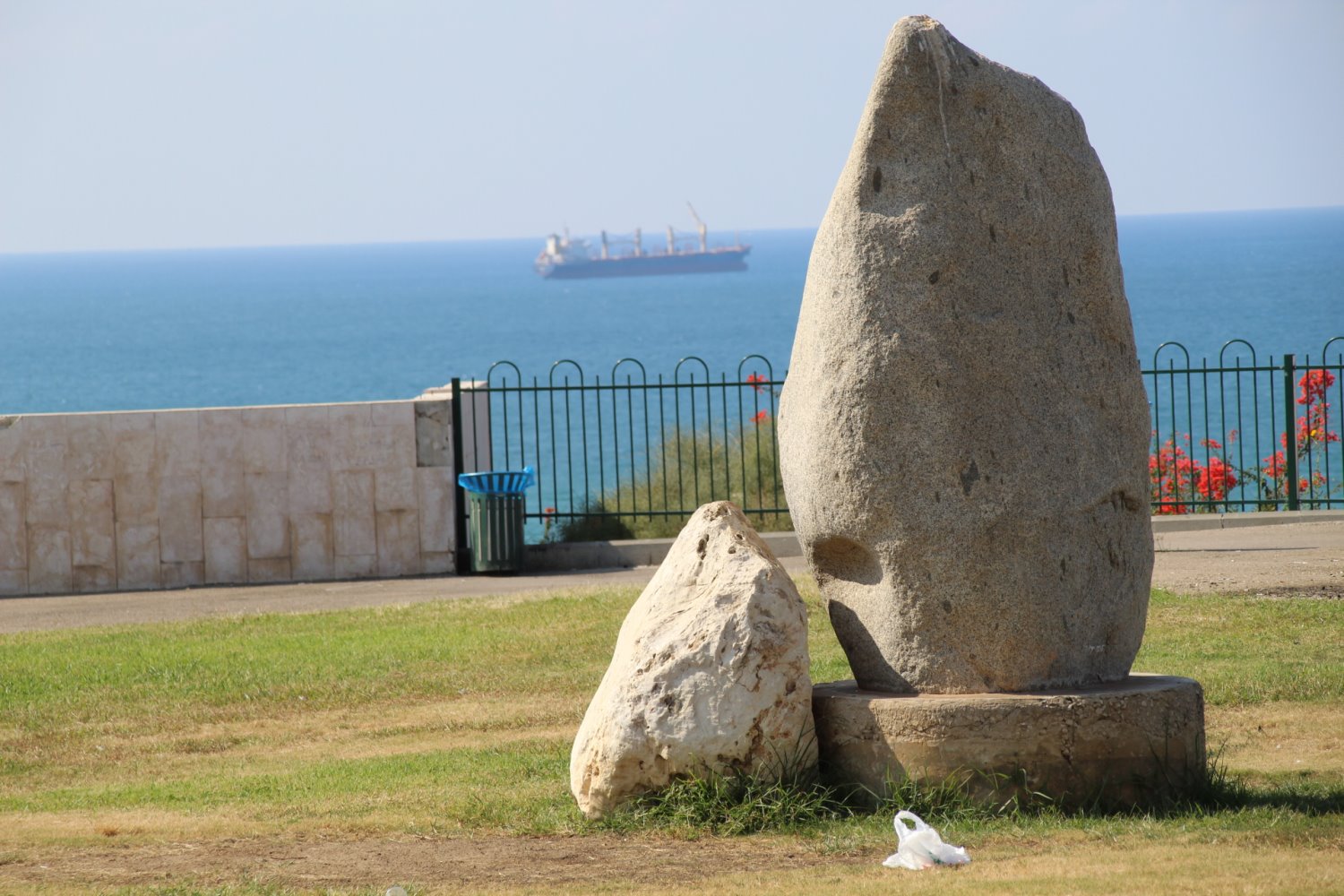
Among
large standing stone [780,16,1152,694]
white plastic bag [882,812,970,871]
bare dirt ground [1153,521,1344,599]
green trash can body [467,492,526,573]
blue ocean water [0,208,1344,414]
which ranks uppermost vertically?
blue ocean water [0,208,1344,414]

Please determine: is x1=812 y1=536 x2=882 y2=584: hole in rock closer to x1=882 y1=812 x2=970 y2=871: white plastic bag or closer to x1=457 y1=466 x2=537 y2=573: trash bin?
x1=882 y1=812 x2=970 y2=871: white plastic bag

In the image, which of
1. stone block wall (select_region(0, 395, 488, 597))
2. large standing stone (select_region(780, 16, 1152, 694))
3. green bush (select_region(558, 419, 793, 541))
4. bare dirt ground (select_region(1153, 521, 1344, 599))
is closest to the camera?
large standing stone (select_region(780, 16, 1152, 694))

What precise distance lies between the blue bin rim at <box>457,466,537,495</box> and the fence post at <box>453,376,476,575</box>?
0.60ft

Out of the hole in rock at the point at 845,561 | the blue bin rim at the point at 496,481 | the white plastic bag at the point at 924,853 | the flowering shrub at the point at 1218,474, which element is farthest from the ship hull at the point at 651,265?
the white plastic bag at the point at 924,853

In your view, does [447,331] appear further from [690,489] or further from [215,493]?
[215,493]

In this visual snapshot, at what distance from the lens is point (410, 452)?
15008mm

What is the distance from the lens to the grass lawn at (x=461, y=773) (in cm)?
566

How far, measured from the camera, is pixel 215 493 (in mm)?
14836

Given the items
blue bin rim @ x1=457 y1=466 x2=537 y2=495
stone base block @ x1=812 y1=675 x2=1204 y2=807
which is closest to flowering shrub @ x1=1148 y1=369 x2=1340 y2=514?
blue bin rim @ x1=457 y1=466 x2=537 y2=495

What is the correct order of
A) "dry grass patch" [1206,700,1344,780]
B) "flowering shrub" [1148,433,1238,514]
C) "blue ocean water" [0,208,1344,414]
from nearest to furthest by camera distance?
"dry grass patch" [1206,700,1344,780], "flowering shrub" [1148,433,1238,514], "blue ocean water" [0,208,1344,414]

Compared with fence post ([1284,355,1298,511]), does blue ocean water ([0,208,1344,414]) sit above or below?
above

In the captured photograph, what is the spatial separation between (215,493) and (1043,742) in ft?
34.2

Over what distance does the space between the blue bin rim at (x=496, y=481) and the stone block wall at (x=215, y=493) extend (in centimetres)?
31

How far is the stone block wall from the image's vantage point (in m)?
14.7
